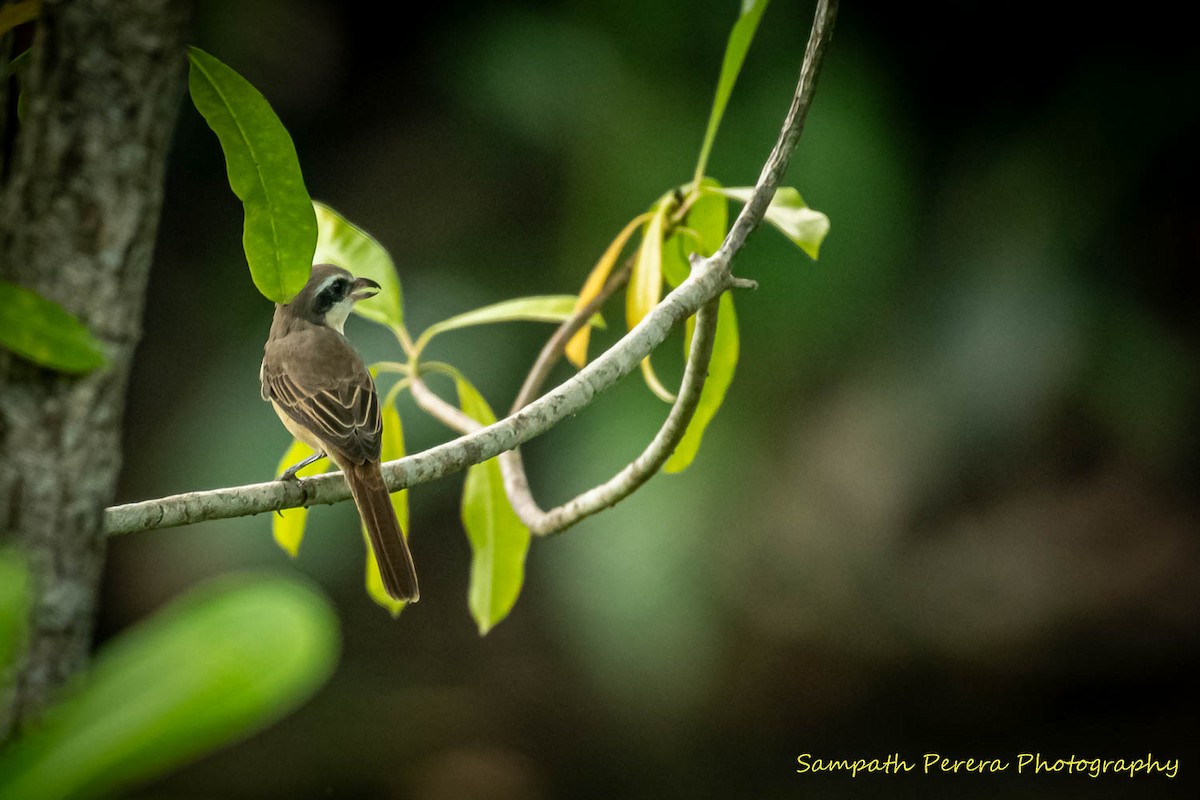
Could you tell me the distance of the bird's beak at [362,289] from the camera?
2.08 meters

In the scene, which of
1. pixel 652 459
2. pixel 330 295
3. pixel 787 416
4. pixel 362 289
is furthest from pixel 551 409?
pixel 787 416

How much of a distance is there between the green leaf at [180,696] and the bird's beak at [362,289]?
5.69ft

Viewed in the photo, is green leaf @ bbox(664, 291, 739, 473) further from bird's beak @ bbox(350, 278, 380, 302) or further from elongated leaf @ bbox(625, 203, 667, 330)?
bird's beak @ bbox(350, 278, 380, 302)

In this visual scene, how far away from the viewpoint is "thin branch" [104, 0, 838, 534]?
1229 millimetres

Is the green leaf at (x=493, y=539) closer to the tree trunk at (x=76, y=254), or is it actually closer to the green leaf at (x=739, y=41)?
the green leaf at (x=739, y=41)

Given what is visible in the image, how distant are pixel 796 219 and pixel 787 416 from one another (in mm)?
2786

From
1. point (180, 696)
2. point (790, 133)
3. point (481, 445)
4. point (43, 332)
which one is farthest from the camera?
point (790, 133)

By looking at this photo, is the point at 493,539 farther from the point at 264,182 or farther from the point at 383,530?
the point at 264,182

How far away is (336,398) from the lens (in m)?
1.95

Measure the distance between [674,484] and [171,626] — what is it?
381 cm

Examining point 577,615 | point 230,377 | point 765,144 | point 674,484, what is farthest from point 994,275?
point 230,377

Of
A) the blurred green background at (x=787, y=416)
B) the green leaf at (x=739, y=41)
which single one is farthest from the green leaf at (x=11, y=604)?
the blurred green background at (x=787, y=416)

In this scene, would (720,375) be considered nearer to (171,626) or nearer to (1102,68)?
(171,626)

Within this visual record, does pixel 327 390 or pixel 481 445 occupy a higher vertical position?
pixel 481 445
